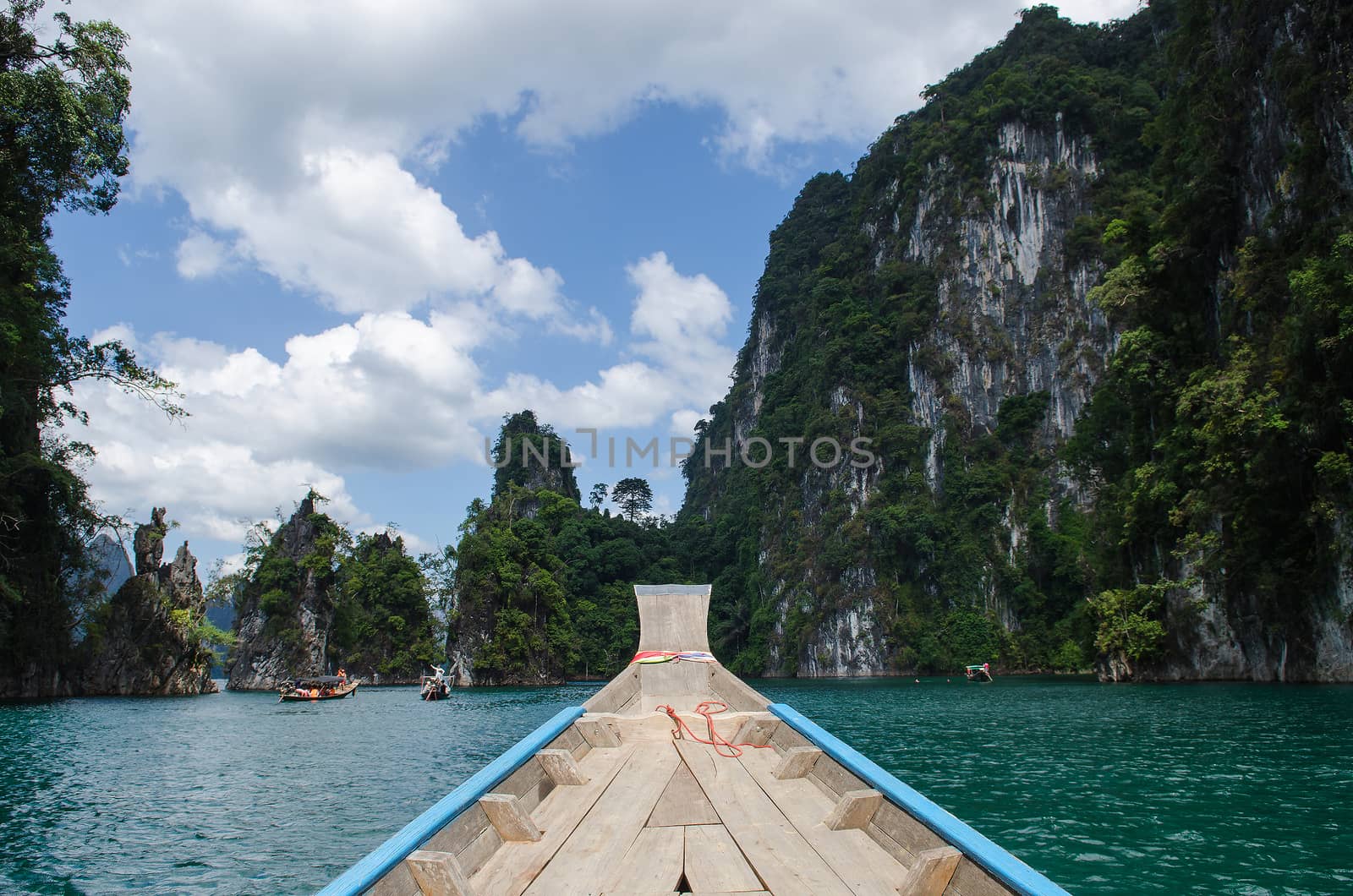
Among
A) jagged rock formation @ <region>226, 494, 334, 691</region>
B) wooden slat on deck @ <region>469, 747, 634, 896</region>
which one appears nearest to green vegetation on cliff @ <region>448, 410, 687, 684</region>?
jagged rock formation @ <region>226, 494, 334, 691</region>

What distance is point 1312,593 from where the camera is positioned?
A: 22.7m

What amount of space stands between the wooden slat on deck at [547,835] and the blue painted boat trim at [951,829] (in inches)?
46.7

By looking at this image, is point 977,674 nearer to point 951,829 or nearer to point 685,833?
point 685,833

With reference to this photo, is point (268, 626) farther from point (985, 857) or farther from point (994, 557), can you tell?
point (985, 857)

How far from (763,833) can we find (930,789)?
7233 mm

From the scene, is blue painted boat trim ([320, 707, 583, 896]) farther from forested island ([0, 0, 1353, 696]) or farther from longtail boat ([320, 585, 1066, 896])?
forested island ([0, 0, 1353, 696])

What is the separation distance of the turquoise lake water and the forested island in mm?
6942

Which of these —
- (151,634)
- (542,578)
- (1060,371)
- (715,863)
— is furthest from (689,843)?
(1060,371)

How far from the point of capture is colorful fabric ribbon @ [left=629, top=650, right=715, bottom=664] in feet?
22.5

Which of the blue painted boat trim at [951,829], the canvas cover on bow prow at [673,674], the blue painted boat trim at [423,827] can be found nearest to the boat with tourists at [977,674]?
the canvas cover on bow prow at [673,674]

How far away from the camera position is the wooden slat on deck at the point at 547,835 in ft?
8.76

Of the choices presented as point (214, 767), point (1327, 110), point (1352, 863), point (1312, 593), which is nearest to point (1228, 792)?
point (1352, 863)

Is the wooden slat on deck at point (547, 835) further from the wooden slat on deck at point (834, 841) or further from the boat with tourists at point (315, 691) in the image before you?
the boat with tourists at point (315, 691)

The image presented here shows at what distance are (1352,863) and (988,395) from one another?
2158 inches
